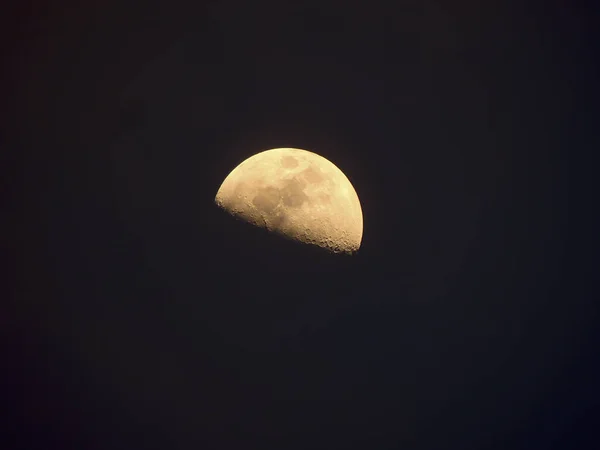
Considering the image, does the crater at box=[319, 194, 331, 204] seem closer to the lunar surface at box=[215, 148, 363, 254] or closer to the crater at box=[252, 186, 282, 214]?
the lunar surface at box=[215, 148, 363, 254]

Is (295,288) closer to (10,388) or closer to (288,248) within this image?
(288,248)

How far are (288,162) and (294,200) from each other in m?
0.68

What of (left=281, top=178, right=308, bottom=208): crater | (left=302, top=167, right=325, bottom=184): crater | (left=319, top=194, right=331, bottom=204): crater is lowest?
(left=281, top=178, right=308, bottom=208): crater

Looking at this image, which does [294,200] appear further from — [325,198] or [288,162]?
[288,162]

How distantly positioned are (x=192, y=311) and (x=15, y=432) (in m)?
3.01

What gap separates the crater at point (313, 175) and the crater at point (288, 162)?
0.21 meters

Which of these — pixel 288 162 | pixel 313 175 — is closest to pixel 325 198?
pixel 313 175

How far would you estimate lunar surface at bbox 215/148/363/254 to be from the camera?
245 inches

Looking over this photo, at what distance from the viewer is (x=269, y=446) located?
7.11 meters

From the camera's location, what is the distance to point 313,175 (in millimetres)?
6469

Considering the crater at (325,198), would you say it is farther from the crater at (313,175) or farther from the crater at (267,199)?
the crater at (267,199)

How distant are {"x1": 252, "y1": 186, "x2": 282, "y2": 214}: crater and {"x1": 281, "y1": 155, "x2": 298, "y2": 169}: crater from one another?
0.45 meters

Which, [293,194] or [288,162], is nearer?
[293,194]

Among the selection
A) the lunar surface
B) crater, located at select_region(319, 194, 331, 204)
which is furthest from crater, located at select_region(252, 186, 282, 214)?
crater, located at select_region(319, 194, 331, 204)
